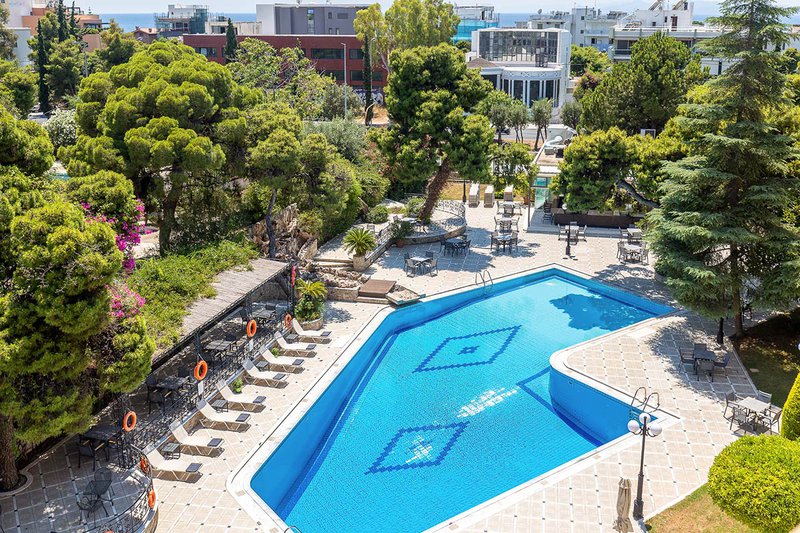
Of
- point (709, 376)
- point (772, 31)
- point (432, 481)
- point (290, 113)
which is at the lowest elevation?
point (432, 481)

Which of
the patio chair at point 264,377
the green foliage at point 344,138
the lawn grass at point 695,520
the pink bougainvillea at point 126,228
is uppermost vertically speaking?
the green foliage at point 344,138

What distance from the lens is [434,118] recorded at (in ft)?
105

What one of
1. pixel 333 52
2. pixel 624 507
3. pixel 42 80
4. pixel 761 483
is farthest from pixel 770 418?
pixel 333 52

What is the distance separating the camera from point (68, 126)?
39812 mm

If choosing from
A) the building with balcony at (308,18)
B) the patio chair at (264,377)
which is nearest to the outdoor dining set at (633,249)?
the patio chair at (264,377)

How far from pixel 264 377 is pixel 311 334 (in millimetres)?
3410

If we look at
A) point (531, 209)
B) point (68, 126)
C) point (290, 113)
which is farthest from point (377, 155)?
point (68, 126)

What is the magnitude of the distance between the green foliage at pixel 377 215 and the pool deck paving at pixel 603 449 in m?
5.40

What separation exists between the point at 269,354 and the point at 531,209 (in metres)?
21.4

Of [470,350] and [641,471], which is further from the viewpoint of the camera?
[470,350]

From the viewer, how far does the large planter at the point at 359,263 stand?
30.4 m

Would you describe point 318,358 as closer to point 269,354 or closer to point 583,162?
point 269,354

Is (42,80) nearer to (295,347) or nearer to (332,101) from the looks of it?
(332,101)

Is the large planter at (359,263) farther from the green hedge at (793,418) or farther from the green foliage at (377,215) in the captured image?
the green hedge at (793,418)
